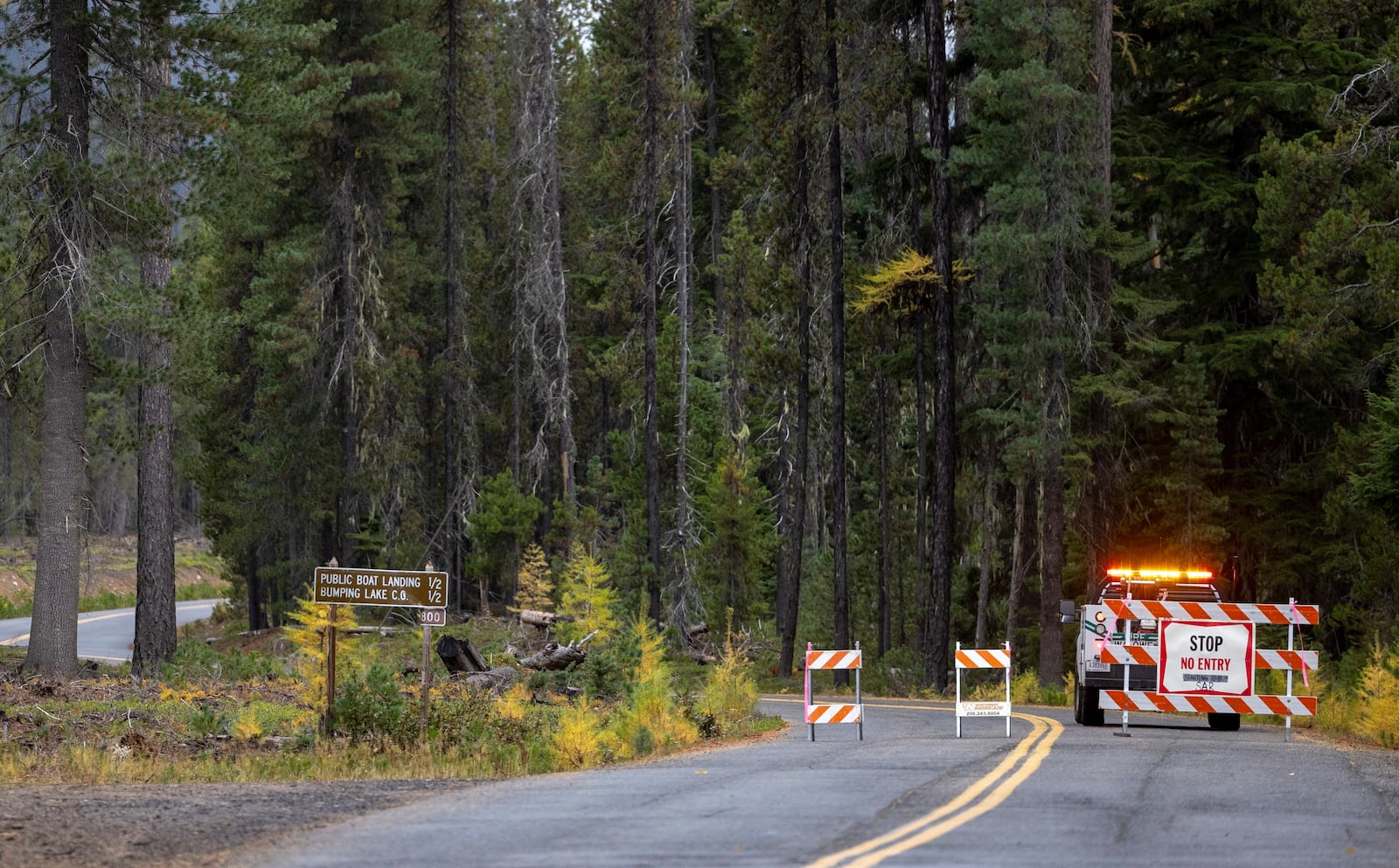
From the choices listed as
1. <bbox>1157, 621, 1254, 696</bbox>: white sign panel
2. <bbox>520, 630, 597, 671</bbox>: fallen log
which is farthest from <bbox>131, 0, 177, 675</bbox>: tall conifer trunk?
<bbox>1157, 621, 1254, 696</bbox>: white sign panel

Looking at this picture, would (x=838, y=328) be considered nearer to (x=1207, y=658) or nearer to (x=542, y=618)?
(x=542, y=618)

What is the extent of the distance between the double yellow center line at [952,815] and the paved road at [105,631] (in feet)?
82.0

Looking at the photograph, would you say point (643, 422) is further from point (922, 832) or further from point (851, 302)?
point (922, 832)

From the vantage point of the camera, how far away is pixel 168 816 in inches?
414

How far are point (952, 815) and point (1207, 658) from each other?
836cm

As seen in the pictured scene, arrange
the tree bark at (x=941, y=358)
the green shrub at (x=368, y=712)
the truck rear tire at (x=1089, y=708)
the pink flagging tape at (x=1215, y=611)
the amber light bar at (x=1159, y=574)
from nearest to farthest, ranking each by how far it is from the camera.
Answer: the green shrub at (x=368, y=712) → the pink flagging tape at (x=1215, y=611) → the amber light bar at (x=1159, y=574) → the truck rear tire at (x=1089, y=708) → the tree bark at (x=941, y=358)

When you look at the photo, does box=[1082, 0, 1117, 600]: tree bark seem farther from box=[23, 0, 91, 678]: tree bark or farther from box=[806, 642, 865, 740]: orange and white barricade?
box=[23, 0, 91, 678]: tree bark

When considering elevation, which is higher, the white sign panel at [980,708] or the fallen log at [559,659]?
the white sign panel at [980,708]

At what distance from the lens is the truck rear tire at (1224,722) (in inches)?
766

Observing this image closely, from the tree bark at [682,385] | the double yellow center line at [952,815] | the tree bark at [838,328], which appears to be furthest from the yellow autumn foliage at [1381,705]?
the tree bark at [682,385]

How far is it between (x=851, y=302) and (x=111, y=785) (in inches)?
947

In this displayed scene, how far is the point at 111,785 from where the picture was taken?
12.8 metres

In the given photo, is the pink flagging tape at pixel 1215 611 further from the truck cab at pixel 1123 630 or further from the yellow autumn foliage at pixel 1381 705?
the yellow autumn foliage at pixel 1381 705

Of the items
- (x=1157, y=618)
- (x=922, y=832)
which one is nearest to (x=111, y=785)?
(x=922, y=832)
